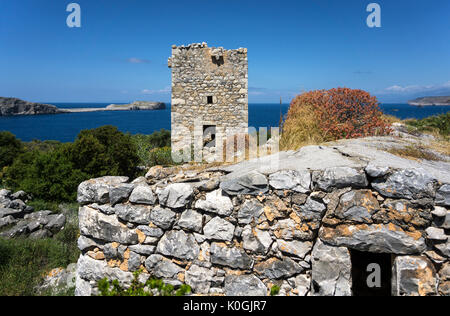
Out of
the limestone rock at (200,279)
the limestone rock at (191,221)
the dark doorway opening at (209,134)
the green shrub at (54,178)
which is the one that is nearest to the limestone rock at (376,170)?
the limestone rock at (191,221)

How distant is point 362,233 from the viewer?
275cm

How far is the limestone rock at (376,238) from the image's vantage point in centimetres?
265

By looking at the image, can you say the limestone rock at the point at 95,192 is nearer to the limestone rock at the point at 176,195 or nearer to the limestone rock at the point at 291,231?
the limestone rock at the point at 176,195

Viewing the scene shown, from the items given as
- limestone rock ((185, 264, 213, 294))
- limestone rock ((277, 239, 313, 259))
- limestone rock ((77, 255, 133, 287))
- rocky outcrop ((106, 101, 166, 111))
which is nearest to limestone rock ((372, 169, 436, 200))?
limestone rock ((277, 239, 313, 259))

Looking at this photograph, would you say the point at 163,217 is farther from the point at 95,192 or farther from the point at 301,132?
the point at 301,132

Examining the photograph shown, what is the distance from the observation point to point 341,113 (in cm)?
660

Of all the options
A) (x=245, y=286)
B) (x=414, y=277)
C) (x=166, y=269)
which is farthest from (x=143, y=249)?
(x=414, y=277)

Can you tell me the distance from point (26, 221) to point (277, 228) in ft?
26.2

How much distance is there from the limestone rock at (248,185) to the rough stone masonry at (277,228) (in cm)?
1

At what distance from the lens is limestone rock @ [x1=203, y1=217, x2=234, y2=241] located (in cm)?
308
